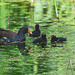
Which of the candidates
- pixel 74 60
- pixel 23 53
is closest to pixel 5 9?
pixel 23 53

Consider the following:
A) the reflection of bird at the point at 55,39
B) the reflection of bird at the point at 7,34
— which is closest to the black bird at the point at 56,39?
the reflection of bird at the point at 55,39

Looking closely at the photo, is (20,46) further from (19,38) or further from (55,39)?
(55,39)

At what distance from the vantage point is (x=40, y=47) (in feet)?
32.5

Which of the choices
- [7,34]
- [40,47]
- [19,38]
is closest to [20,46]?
[40,47]

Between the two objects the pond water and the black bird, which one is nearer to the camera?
the pond water

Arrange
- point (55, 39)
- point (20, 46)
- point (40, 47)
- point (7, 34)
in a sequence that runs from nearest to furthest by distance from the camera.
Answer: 1. point (40, 47)
2. point (20, 46)
3. point (55, 39)
4. point (7, 34)

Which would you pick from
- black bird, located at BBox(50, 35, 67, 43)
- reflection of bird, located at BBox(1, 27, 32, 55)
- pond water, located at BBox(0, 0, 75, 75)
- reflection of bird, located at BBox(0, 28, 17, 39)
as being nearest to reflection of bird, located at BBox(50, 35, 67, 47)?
black bird, located at BBox(50, 35, 67, 43)

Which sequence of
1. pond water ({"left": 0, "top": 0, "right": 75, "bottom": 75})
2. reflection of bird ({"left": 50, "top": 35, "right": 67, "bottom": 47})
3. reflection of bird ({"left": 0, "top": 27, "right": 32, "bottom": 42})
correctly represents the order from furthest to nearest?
reflection of bird ({"left": 0, "top": 27, "right": 32, "bottom": 42}) → reflection of bird ({"left": 50, "top": 35, "right": 67, "bottom": 47}) → pond water ({"left": 0, "top": 0, "right": 75, "bottom": 75})

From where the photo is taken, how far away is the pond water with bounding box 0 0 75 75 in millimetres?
7559

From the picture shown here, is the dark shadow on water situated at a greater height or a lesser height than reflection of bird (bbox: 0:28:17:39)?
lesser

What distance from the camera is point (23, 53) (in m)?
9.23

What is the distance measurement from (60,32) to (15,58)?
363cm

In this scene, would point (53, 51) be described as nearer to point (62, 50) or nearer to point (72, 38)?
point (62, 50)

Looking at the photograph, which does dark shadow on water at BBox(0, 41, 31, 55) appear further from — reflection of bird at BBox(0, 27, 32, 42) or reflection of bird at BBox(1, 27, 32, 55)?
reflection of bird at BBox(0, 27, 32, 42)
